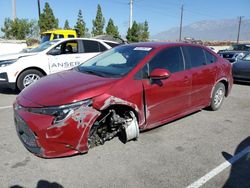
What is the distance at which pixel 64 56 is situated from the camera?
7.57 metres

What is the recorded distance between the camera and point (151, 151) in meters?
3.76

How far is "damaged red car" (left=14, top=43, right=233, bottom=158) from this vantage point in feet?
10.3

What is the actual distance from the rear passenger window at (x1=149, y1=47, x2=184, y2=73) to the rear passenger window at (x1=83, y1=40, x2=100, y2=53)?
4153mm

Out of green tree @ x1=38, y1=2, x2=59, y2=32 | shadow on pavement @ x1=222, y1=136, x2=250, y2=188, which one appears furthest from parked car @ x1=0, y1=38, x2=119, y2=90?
green tree @ x1=38, y1=2, x2=59, y2=32

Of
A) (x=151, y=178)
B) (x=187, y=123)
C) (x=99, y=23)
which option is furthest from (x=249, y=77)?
(x=99, y=23)

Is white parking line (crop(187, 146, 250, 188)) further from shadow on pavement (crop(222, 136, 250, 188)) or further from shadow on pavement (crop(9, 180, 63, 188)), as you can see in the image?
shadow on pavement (crop(9, 180, 63, 188))

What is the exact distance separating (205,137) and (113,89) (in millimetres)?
1930

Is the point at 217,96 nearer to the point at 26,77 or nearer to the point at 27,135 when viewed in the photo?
the point at 27,135

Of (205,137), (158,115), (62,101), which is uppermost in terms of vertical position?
(62,101)

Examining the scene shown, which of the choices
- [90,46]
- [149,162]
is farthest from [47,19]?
[149,162]

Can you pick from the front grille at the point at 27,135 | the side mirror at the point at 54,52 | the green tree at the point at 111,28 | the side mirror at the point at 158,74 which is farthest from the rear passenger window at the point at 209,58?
the green tree at the point at 111,28

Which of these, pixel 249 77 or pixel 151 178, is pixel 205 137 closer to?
pixel 151 178

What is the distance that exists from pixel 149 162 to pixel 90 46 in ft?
18.3

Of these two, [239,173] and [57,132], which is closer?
[57,132]
